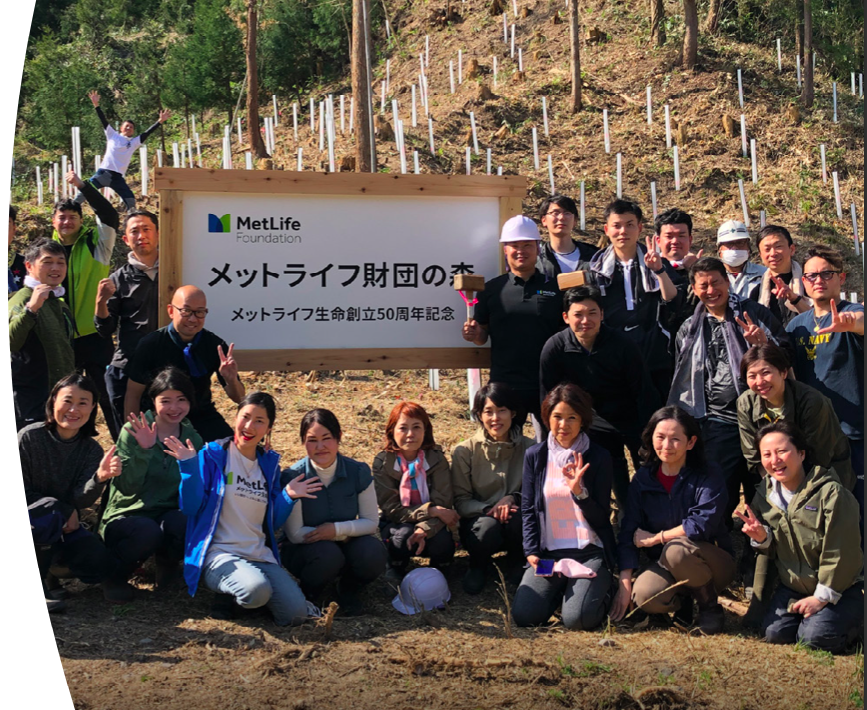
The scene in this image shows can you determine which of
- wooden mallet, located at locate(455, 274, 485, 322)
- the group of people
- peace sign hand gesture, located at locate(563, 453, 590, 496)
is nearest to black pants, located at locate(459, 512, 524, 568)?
the group of people

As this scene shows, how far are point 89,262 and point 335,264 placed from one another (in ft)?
4.52

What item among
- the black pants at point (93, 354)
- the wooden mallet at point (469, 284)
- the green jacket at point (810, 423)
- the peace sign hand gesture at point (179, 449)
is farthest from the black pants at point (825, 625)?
the black pants at point (93, 354)

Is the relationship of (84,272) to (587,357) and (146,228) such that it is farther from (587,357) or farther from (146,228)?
(587,357)

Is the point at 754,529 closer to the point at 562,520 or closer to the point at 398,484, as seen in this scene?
the point at 562,520

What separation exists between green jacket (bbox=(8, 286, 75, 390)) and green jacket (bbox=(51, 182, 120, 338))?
0.36 m

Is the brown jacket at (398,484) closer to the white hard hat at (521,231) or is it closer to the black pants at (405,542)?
the black pants at (405,542)


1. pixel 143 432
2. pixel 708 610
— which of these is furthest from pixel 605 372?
pixel 143 432

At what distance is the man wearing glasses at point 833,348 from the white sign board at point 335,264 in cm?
173

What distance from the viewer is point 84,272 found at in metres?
4.93

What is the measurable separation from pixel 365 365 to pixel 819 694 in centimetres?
281

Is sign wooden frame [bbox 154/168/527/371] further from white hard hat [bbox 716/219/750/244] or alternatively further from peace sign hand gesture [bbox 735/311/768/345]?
peace sign hand gesture [bbox 735/311/768/345]

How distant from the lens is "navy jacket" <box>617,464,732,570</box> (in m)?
4.00

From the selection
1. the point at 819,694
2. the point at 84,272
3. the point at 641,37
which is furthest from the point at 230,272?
the point at 641,37

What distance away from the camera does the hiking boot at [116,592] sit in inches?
162
